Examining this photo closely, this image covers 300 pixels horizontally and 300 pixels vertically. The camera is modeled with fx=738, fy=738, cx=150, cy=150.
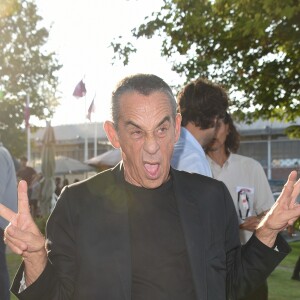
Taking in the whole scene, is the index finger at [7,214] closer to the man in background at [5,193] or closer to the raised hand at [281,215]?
the raised hand at [281,215]

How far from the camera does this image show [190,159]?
3869 millimetres

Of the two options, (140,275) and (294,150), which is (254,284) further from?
(294,150)

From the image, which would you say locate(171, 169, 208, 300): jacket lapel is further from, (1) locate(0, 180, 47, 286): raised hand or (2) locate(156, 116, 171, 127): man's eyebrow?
(1) locate(0, 180, 47, 286): raised hand

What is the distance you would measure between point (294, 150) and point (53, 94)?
77.2ft

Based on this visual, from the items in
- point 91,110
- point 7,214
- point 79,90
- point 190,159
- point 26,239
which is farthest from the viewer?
point 91,110

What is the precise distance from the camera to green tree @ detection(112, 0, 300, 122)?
15961 millimetres

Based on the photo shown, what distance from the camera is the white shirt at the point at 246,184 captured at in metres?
5.52

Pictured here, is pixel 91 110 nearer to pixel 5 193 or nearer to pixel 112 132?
pixel 5 193

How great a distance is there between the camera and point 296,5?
13.0 meters

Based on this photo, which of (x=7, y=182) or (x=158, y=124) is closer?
(x=158, y=124)

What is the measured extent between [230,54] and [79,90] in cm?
2016

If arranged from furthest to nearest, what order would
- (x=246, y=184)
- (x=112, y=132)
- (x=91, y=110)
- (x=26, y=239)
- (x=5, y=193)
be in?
(x=91, y=110)
(x=246, y=184)
(x=5, y=193)
(x=112, y=132)
(x=26, y=239)

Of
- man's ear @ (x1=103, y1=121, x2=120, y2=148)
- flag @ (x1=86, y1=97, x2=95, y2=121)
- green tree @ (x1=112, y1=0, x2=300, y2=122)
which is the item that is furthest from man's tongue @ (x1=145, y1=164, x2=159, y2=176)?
flag @ (x1=86, y1=97, x2=95, y2=121)

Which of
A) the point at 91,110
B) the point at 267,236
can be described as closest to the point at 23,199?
the point at 267,236
